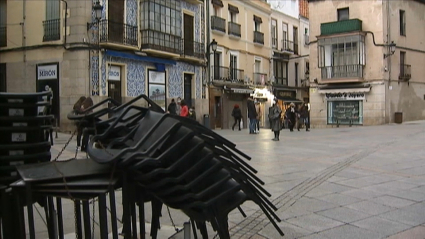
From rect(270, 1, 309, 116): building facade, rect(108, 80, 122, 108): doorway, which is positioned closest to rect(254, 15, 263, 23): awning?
rect(270, 1, 309, 116): building facade

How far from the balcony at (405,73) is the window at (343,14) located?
17.4 feet

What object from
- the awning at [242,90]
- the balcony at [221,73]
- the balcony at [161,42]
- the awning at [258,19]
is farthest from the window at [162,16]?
the awning at [258,19]

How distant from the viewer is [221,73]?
2747 cm

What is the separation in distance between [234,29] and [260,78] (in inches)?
192

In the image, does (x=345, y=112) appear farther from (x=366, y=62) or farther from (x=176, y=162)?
(x=176, y=162)

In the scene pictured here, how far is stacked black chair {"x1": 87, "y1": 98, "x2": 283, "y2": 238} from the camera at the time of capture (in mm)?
2350

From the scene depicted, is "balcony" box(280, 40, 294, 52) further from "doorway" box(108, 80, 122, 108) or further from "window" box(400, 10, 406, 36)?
"doorway" box(108, 80, 122, 108)

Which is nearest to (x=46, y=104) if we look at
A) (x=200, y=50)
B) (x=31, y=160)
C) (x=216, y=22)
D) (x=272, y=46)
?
(x=31, y=160)

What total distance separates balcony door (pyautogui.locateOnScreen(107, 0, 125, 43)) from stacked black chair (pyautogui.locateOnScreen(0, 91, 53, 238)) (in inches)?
663

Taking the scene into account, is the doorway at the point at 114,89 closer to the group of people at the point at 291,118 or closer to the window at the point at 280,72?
the group of people at the point at 291,118

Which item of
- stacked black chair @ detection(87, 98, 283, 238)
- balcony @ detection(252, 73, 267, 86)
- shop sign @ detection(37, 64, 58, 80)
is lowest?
stacked black chair @ detection(87, 98, 283, 238)

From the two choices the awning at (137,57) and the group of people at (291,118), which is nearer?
the group of people at (291,118)

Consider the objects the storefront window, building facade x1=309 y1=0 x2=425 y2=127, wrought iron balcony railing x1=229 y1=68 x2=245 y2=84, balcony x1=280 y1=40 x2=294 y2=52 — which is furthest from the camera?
balcony x1=280 y1=40 x2=294 y2=52

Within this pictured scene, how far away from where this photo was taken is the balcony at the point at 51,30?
1892 cm
